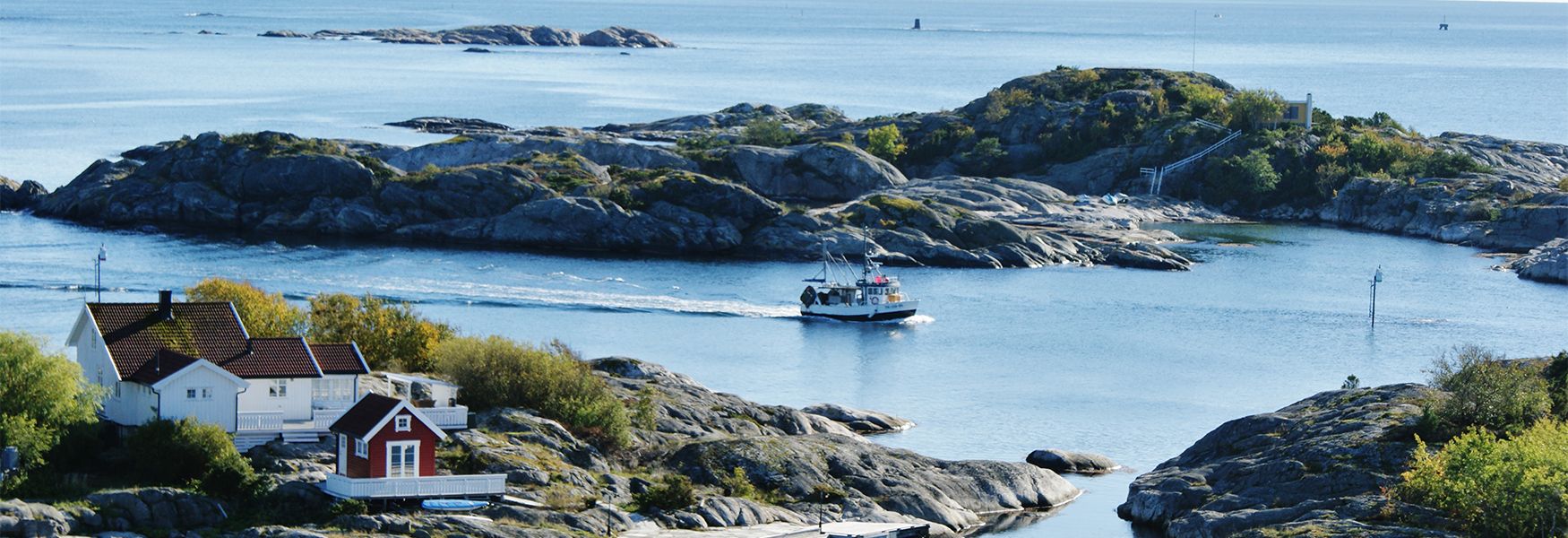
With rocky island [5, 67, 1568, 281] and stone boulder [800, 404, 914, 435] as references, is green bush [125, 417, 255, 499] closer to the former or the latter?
stone boulder [800, 404, 914, 435]

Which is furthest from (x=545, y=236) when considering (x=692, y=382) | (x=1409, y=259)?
(x=1409, y=259)

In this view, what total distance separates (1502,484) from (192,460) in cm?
3492

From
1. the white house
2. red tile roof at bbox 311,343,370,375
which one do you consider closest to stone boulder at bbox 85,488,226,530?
the white house

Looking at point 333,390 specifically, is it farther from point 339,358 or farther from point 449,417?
point 449,417

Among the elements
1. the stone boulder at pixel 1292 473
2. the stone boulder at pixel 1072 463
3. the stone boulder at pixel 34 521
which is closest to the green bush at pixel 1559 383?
the stone boulder at pixel 1292 473

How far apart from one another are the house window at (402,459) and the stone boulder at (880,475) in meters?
10.1

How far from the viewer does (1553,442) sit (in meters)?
48.2

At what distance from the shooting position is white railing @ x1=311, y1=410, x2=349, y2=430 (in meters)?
48.8

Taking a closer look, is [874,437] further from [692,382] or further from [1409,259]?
[1409,259]

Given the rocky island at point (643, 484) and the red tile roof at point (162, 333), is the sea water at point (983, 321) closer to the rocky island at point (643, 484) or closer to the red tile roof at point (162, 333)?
the rocky island at point (643, 484)

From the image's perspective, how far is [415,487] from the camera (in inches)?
1774

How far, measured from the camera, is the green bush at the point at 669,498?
159ft

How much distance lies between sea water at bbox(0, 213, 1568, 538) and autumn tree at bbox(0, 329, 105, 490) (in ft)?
98.7

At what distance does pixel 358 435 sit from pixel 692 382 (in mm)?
26996
